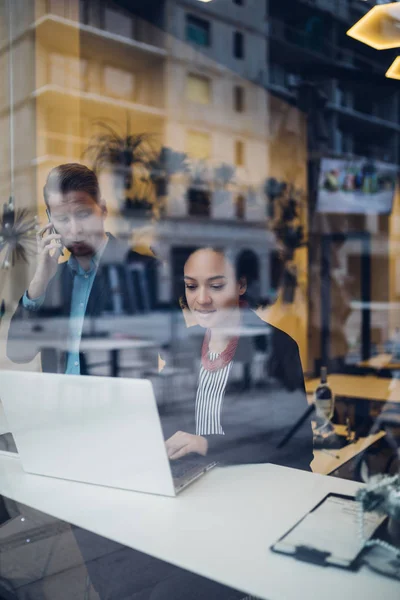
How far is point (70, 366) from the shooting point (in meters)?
2.21

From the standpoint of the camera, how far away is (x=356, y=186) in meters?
7.68

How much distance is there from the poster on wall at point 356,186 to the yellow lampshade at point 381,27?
4316mm

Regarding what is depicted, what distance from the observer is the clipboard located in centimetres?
112

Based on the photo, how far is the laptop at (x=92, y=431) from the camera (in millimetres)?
1393

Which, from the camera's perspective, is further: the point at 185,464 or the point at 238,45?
the point at 238,45

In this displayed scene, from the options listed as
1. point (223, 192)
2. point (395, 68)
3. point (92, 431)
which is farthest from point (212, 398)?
point (223, 192)

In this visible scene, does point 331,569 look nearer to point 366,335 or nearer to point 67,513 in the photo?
point 67,513

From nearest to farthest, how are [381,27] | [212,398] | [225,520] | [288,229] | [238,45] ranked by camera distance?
[225,520]
[212,398]
[381,27]
[238,45]
[288,229]

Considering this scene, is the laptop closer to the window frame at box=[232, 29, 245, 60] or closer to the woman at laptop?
the woman at laptop

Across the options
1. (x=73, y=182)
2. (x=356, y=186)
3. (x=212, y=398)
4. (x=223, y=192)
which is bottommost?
(x=212, y=398)

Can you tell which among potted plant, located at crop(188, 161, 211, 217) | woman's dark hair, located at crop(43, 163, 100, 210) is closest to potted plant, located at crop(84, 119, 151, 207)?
potted plant, located at crop(188, 161, 211, 217)

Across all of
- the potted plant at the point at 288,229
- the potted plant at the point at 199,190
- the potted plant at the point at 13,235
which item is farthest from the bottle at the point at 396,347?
the potted plant at the point at 199,190

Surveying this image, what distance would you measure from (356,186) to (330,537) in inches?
277

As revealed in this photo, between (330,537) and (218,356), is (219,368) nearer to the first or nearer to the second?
(218,356)
